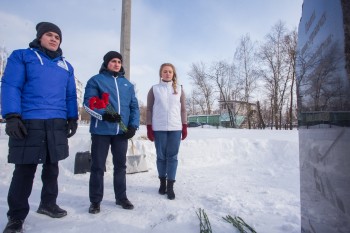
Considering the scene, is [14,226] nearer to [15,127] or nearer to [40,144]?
[40,144]

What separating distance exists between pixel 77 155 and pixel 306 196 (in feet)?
13.5

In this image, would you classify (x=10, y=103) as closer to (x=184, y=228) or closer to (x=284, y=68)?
(x=184, y=228)

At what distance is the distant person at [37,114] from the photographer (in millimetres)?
2381

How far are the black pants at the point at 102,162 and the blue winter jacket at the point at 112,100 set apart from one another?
4.2 inches

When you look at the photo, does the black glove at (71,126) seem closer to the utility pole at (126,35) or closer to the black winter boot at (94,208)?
the black winter boot at (94,208)

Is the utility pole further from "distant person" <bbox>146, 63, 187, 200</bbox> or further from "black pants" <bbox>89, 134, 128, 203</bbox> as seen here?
"black pants" <bbox>89, 134, 128, 203</bbox>

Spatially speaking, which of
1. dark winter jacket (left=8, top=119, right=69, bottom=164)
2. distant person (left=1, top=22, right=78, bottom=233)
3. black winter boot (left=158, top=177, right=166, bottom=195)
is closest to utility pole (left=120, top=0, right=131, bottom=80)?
black winter boot (left=158, top=177, right=166, bottom=195)

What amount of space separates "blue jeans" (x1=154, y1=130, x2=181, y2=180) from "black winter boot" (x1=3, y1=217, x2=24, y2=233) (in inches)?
70.7

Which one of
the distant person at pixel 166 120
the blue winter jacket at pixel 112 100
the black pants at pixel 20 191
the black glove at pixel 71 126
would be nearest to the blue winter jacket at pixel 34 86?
the black glove at pixel 71 126

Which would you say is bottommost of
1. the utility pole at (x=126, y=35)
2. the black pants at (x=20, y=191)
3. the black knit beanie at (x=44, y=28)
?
the black pants at (x=20, y=191)

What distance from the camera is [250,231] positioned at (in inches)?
Result: 91.5

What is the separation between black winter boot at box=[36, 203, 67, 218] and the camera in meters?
2.70

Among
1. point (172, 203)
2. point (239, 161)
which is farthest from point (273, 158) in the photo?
point (172, 203)

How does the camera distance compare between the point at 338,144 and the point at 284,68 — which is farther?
the point at 284,68
